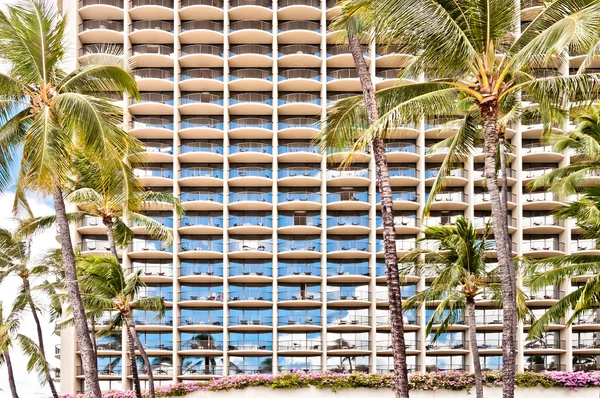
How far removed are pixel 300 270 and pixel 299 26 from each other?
19.9 metres

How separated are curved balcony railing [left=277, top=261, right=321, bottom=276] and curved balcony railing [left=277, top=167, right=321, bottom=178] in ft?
23.4

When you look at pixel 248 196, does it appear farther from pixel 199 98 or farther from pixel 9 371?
pixel 9 371

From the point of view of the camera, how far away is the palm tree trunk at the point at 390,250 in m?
11.8

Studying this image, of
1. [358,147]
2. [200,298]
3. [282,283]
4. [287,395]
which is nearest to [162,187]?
[200,298]

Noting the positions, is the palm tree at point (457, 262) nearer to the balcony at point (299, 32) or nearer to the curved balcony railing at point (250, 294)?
the curved balcony railing at point (250, 294)

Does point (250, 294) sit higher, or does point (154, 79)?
point (154, 79)

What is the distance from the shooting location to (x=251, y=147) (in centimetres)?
4266

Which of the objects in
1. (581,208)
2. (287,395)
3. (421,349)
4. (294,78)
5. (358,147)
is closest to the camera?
(358,147)

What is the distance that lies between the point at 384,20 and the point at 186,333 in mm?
33079

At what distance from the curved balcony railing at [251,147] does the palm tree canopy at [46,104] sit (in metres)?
27.7

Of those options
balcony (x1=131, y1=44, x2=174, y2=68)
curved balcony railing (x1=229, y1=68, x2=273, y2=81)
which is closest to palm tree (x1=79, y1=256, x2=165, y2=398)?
balcony (x1=131, y1=44, x2=174, y2=68)

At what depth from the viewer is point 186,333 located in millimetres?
39812

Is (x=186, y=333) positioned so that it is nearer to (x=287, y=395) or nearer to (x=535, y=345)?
(x=287, y=395)

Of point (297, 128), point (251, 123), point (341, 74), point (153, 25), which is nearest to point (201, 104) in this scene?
point (251, 123)
